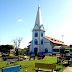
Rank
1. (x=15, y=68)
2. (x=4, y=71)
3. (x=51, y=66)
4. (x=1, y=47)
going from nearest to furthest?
(x=4, y=71) < (x=15, y=68) < (x=51, y=66) < (x=1, y=47)

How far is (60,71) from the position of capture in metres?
9.51

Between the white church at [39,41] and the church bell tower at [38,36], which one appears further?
the church bell tower at [38,36]

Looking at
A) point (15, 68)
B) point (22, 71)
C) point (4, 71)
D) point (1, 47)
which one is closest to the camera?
point (4, 71)

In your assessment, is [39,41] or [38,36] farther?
[38,36]

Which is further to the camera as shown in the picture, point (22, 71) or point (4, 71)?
point (22, 71)

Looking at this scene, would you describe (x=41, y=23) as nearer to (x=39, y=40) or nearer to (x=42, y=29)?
(x=42, y=29)

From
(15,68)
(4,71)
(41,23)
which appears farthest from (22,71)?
(41,23)

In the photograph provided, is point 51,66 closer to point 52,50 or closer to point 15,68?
point 15,68

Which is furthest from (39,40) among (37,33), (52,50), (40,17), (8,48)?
(8,48)

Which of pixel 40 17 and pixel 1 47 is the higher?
pixel 40 17

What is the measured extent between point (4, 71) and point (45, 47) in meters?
36.7

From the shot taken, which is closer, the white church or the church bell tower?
the white church

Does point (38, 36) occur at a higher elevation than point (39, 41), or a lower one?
higher

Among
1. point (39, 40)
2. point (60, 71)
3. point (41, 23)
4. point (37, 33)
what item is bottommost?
point (60, 71)
